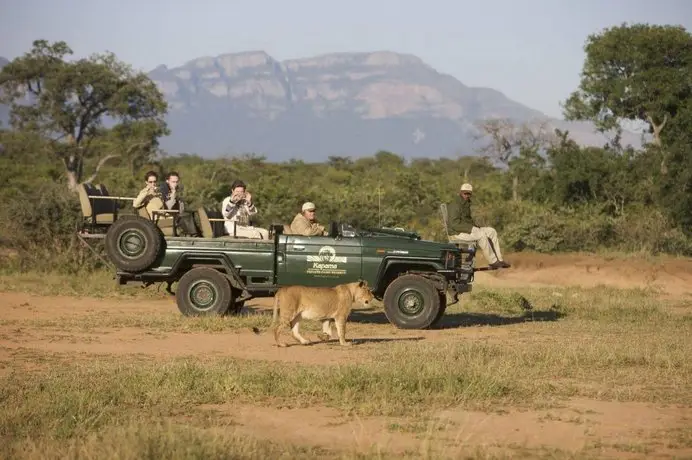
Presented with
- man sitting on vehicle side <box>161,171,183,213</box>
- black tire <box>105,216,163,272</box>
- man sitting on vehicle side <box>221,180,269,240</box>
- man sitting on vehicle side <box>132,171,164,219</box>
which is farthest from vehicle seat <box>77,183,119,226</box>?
man sitting on vehicle side <box>221,180,269,240</box>

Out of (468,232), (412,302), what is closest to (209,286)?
(412,302)

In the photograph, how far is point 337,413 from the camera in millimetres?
9234

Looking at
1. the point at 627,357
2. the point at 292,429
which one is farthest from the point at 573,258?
the point at 292,429

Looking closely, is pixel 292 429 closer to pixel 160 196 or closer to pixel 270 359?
pixel 270 359

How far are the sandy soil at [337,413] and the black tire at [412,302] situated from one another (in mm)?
245

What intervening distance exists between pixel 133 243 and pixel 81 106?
3010 centimetres

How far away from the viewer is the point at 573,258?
90.8ft

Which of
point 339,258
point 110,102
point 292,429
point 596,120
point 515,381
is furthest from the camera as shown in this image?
point 110,102

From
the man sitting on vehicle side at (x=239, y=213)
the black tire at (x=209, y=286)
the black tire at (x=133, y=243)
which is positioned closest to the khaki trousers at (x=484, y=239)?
the man sitting on vehicle side at (x=239, y=213)

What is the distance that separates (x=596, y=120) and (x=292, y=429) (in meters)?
31.9

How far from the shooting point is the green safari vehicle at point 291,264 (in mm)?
15898

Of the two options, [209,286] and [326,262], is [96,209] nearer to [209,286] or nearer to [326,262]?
[209,286]

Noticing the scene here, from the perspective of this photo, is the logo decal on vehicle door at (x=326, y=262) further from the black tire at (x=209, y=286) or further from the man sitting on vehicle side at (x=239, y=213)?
the black tire at (x=209, y=286)

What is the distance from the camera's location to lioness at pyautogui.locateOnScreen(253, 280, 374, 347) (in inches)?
530
